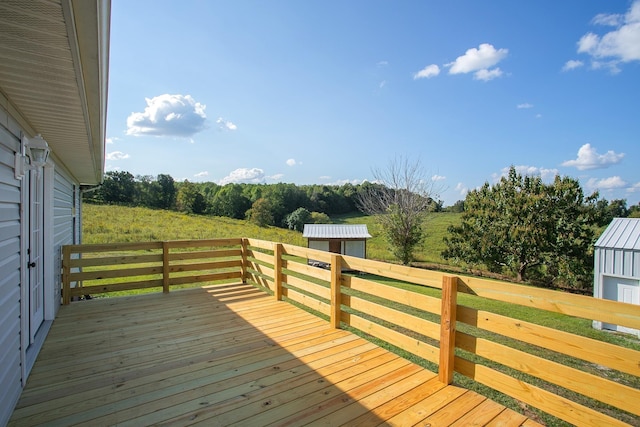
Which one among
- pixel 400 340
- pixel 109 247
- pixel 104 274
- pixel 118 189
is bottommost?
pixel 400 340

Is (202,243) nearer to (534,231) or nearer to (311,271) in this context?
(311,271)

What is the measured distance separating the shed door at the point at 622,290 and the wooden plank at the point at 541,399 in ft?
23.6

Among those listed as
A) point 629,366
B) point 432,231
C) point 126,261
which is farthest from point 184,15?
point 432,231

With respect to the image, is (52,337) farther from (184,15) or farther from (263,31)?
(263,31)

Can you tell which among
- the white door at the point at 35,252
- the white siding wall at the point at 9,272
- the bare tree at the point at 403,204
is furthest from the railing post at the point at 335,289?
the bare tree at the point at 403,204

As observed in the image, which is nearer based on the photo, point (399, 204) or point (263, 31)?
point (263, 31)

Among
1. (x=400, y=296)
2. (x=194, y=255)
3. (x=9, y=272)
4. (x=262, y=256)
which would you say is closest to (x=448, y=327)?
(x=400, y=296)

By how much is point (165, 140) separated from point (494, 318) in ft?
52.8

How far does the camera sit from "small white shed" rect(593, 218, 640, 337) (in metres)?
7.02

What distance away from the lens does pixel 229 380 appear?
270cm

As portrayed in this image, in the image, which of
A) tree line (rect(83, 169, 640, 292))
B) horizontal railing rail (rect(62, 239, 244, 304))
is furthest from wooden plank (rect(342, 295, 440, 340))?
tree line (rect(83, 169, 640, 292))

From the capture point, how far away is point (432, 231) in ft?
69.6

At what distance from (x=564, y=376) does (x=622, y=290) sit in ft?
24.6

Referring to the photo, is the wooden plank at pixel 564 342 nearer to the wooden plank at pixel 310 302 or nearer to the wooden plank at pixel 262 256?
the wooden plank at pixel 310 302
